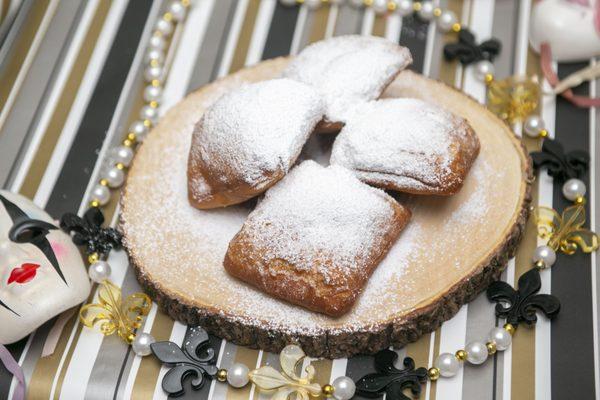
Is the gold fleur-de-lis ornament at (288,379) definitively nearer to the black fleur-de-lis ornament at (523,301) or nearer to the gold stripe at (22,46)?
the black fleur-de-lis ornament at (523,301)

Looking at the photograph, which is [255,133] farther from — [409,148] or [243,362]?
[243,362]

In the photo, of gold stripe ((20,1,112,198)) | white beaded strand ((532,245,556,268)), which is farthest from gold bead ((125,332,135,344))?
white beaded strand ((532,245,556,268))

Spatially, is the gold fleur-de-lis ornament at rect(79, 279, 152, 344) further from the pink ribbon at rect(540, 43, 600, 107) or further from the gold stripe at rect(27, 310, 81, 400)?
the pink ribbon at rect(540, 43, 600, 107)

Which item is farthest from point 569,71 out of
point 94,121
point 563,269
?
point 94,121

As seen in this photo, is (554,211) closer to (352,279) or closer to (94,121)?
(352,279)

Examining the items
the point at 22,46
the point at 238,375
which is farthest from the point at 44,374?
the point at 22,46
